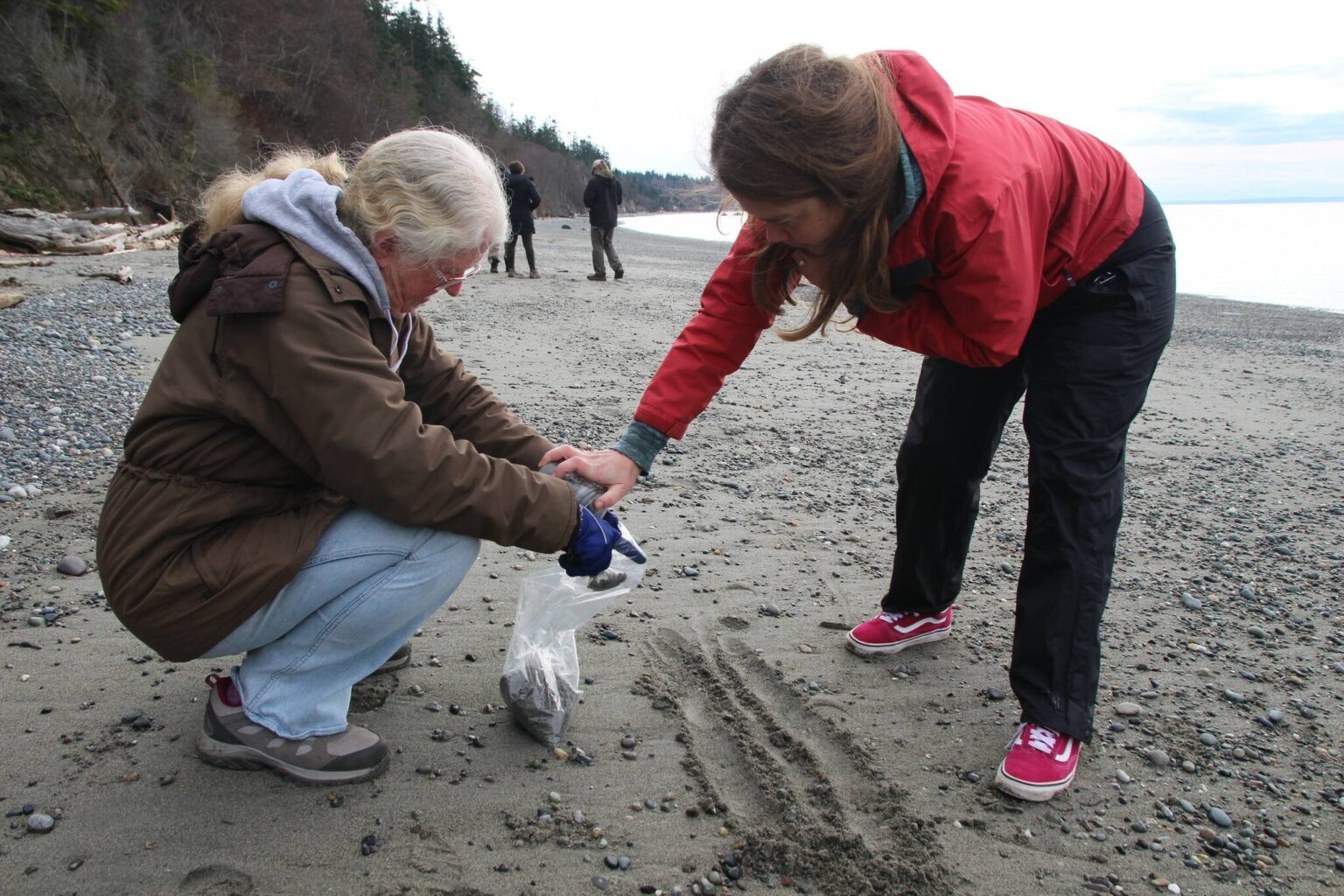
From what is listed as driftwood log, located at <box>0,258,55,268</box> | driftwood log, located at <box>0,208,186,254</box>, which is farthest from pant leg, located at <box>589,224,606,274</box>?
driftwood log, located at <box>0,258,55,268</box>

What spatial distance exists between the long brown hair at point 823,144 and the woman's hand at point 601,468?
83 centimetres

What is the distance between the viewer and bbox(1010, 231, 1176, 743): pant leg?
2.26m

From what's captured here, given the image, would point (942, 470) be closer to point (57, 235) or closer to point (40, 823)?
point (40, 823)

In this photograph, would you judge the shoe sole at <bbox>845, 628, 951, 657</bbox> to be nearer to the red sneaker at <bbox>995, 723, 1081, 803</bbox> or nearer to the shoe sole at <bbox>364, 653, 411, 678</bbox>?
the red sneaker at <bbox>995, 723, 1081, 803</bbox>

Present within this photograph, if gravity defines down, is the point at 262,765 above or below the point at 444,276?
below

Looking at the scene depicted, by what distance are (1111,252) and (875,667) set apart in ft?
4.77

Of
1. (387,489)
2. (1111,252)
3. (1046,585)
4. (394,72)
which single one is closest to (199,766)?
(387,489)

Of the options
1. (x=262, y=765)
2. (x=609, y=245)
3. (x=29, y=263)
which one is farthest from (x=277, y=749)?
(x=609, y=245)

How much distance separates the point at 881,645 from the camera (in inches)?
117

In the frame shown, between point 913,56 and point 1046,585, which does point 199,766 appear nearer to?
point 1046,585

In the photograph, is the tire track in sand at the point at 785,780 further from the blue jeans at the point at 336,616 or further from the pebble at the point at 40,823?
the pebble at the point at 40,823

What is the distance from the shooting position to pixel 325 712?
7.13 ft

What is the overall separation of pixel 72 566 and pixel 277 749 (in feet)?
5.13

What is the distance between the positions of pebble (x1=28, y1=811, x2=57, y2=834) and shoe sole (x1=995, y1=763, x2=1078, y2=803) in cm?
222
